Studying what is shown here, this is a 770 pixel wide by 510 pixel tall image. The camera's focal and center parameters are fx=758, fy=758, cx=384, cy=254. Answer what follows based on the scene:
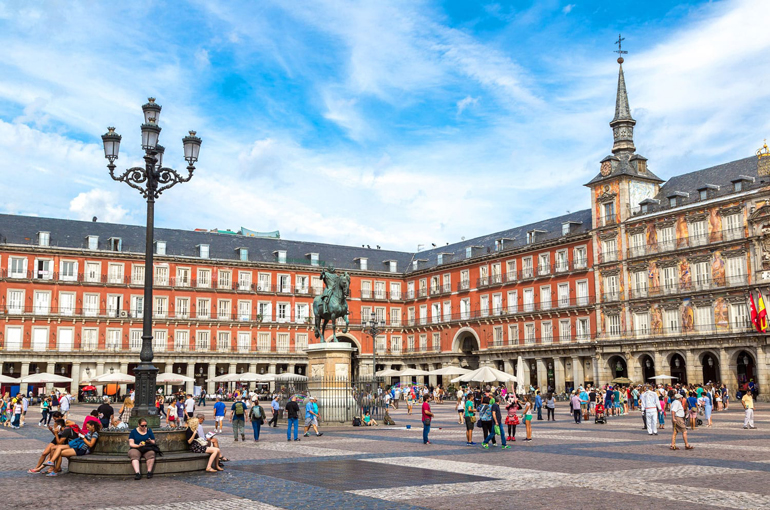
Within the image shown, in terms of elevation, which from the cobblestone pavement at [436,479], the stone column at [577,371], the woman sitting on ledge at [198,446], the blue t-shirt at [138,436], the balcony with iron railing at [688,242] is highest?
the balcony with iron railing at [688,242]

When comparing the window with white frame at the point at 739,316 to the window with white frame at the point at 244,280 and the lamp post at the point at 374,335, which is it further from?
the window with white frame at the point at 244,280

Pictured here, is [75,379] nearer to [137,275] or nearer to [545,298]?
[137,275]

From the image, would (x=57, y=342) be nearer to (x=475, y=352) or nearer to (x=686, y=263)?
(x=475, y=352)

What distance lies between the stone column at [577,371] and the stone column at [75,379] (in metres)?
40.1

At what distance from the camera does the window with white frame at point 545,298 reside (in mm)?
61688

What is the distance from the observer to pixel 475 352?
228 feet

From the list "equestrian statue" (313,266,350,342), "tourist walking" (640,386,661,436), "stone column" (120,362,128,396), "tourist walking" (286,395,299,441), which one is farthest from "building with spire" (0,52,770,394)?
"tourist walking" (286,395,299,441)

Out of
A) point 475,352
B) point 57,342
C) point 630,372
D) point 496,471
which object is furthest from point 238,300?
point 496,471

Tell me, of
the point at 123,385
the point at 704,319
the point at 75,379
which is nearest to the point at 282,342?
the point at 123,385

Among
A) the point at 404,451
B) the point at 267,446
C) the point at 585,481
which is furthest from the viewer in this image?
the point at 267,446

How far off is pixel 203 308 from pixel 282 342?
8.28 meters

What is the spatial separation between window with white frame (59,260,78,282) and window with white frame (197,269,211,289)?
10465mm

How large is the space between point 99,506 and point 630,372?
160ft

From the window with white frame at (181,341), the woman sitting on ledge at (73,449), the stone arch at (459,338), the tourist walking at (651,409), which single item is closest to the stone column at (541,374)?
the stone arch at (459,338)
